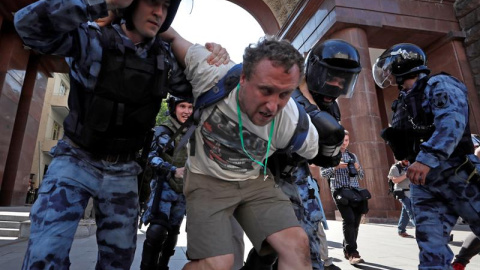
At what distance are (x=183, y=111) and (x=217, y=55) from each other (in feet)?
5.90

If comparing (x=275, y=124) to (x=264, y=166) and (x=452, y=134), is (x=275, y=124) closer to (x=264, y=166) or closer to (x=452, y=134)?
(x=264, y=166)

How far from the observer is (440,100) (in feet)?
8.06

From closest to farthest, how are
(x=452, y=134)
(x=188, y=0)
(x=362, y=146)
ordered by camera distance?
(x=188, y=0), (x=452, y=134), (x=362, y=146)

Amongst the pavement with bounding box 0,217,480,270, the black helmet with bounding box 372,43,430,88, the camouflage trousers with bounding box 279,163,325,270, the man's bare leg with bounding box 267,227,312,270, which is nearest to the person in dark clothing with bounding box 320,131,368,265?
the pavement with bounding box 0,217,480,270

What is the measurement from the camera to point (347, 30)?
31.0 ft

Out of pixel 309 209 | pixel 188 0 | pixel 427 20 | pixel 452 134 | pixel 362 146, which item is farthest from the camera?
pixel 427 20

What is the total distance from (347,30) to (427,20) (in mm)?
2903

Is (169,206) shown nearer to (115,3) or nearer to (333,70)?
(333,70)

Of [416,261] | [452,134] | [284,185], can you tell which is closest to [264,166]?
[284,185]

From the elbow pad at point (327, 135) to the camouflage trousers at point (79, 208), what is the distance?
1.08m

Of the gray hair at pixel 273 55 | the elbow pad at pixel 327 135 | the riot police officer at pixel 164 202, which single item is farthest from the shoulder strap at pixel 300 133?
the riot police officer at pixel 164 202

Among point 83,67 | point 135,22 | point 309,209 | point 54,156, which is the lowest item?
point 309,209

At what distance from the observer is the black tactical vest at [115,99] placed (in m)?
1.59

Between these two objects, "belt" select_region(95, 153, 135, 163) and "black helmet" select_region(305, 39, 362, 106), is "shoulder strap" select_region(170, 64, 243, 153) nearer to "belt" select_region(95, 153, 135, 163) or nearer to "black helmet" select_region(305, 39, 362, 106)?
"belt" select_region(95, 153, 135, 163)
